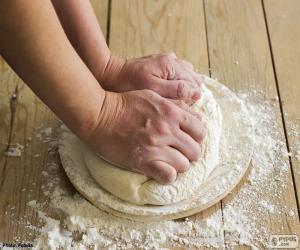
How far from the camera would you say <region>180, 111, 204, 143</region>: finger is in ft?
3.65

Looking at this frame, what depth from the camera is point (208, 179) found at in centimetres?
114

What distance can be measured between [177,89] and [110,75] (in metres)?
0.17

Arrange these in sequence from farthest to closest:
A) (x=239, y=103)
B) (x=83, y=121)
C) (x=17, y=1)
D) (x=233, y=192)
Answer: (x=239, y=103) < (x=233, y=192) < (x=83, y=121) < (x=17, y=1)

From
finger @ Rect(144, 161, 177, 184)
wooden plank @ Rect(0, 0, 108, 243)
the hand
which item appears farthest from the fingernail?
wooden plank @ Rect(0, 0, 108, 243)

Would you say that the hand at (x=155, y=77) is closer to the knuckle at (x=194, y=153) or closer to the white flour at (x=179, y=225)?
the knuckle at (x=194, y=153)

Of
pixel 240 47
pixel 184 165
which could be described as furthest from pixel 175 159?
pixel 240 47

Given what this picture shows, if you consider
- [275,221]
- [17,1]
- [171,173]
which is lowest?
[275,221]

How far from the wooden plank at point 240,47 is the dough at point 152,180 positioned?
0.20m

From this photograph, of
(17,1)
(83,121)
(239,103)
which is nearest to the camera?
(17,1)

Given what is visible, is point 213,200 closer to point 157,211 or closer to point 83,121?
point 157,211

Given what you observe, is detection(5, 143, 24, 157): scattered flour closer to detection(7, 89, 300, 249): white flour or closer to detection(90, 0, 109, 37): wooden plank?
detection(7, 89, 300, 249): white flour

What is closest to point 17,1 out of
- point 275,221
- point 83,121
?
point 83,121

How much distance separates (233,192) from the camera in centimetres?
115

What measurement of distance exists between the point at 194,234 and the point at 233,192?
0.14 metres
